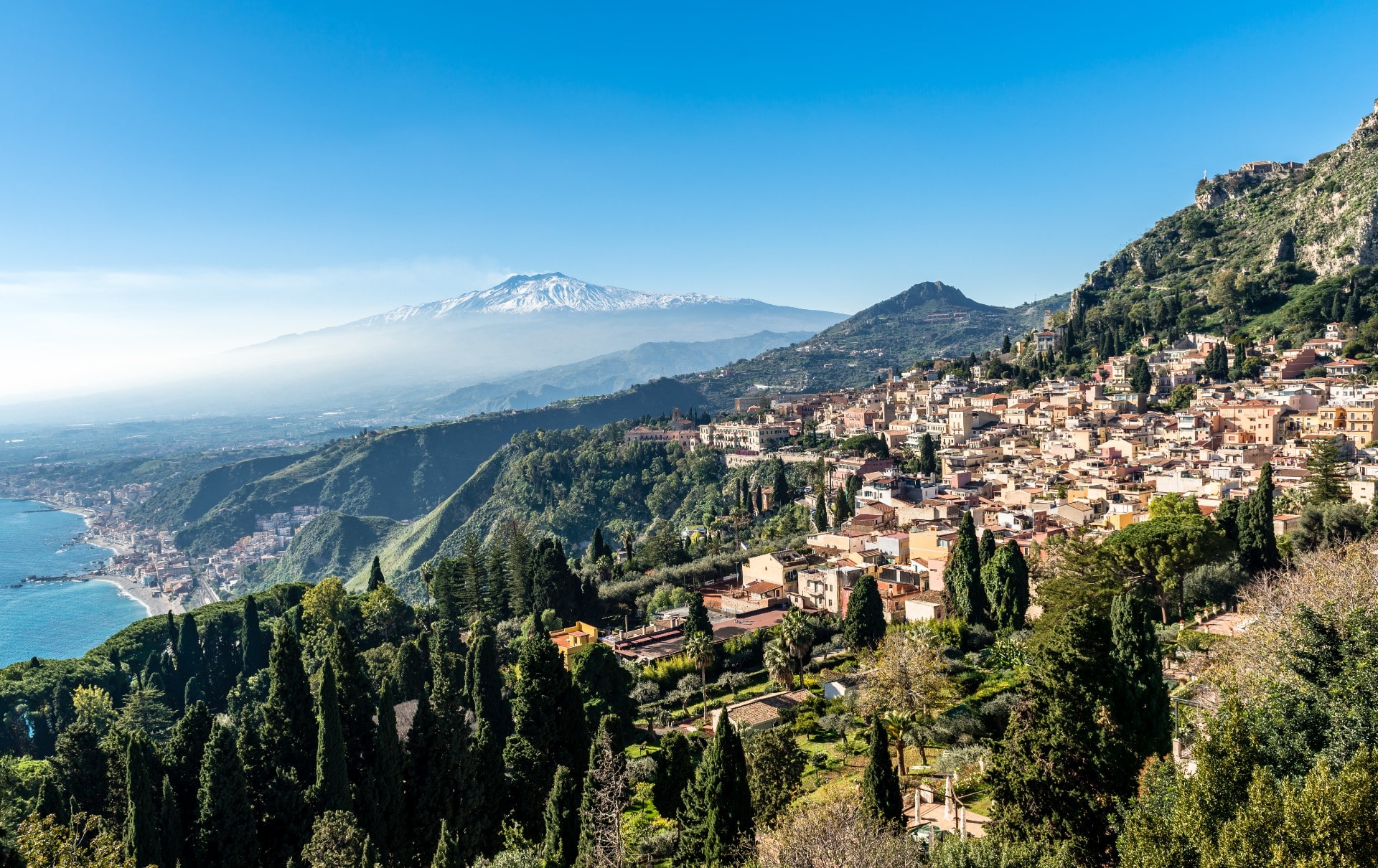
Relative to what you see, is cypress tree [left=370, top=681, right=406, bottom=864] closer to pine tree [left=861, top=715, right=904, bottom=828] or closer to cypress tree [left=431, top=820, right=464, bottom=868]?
cypress tree [left=431, top=820, right=464, bottom=868]

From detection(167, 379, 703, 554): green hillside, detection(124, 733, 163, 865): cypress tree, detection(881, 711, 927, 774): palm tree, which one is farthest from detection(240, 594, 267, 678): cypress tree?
detection(167, 379, 703, 554): green hillside

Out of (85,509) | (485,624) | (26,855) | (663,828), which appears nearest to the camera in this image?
(26,855)

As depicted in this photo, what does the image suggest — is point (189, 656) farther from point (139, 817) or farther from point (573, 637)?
point (139, 817)

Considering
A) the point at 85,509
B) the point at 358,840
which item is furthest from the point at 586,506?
the point at 85,509

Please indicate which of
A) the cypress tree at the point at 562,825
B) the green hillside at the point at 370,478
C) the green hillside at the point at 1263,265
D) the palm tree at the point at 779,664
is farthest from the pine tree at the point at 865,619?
the green hillside at the point at 370,478

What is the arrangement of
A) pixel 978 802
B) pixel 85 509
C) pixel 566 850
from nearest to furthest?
pixel 566 850 < pixel 978 802 < pixel 85 509

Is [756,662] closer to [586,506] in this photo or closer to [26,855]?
[26,855]
